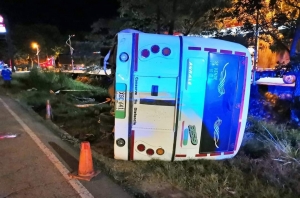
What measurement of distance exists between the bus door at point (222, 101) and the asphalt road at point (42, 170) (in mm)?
1704

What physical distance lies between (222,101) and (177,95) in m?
0.76

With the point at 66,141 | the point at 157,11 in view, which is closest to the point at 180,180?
the point at 66,141

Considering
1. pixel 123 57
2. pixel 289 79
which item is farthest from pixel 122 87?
pixel 289 79

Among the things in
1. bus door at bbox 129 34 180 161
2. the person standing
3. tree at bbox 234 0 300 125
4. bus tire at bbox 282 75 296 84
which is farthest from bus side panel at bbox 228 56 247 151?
the person standing

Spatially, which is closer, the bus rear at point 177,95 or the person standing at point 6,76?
the bus rear at point 177,95

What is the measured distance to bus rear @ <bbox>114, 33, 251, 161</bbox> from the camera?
4.70 m

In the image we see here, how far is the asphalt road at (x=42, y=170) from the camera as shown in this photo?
13.7 ft

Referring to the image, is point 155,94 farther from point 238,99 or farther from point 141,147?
point 238,99

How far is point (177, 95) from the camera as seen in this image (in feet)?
15.6

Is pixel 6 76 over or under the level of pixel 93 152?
over

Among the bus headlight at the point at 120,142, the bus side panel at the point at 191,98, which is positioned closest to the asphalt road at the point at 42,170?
the bus headlight at the point at 120,142

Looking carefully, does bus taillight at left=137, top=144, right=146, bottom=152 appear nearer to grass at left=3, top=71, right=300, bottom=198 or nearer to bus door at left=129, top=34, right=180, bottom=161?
bus door at left=129, top=34, right=180, bottom=161

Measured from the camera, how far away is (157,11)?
1191 centimetres

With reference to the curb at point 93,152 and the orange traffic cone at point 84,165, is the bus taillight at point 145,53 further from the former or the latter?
the curb at point 93,152
